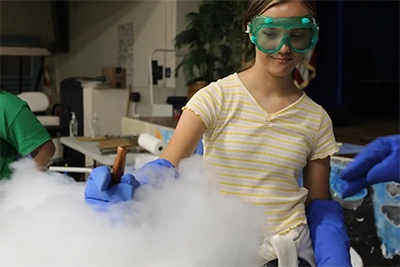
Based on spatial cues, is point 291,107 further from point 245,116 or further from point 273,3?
point 273,3

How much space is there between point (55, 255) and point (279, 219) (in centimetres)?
51

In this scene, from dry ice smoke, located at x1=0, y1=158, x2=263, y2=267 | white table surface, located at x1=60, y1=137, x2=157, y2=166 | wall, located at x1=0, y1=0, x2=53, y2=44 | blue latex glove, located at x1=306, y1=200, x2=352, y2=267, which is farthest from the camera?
wall, located at x1=0, y1=0, x2=53, y2=44

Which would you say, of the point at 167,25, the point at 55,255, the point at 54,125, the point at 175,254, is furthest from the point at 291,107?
the point at 54,125

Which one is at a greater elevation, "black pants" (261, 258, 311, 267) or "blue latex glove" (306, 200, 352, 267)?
"blue latex glove" (306, 200, 352, 267)

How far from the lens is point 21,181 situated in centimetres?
101

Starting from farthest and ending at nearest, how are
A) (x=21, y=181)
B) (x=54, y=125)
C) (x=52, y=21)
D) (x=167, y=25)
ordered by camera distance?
(x=52, y=21), (x=54, y=125), (x=167, y=25), (x=21, y=181)

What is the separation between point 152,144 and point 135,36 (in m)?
2.90

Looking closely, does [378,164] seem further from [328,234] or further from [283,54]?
[283,54]

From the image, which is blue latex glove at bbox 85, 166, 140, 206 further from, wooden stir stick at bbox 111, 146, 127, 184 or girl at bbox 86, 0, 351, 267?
girl at bbox 86, 0, 351, 267

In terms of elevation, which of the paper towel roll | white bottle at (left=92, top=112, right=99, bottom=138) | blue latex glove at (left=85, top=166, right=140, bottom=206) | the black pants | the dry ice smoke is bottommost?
white bottle at (left=92, top=112, right=99, bottom=138)

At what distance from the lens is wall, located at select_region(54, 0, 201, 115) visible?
16.8 ft

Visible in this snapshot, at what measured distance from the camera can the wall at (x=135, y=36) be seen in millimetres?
5133

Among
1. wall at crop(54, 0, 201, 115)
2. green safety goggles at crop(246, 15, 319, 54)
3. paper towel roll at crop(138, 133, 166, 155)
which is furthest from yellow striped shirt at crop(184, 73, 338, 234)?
wall at crop(54, 0, 201, 115)

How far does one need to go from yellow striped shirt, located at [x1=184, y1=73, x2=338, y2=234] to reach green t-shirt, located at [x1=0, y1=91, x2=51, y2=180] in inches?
28.4
